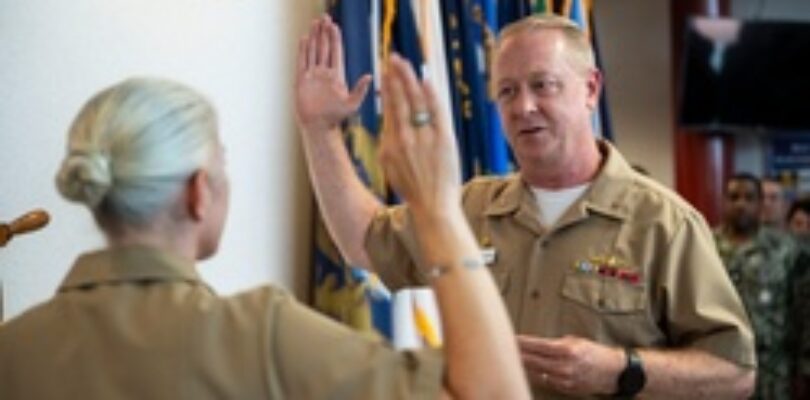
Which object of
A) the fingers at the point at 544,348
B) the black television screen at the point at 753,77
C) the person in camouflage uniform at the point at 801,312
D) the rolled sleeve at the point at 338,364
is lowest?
the person in camouflage uniform at the point at 801,312

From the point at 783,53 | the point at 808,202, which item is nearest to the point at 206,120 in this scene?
the point at 808,202

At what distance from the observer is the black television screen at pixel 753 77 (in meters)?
5.43

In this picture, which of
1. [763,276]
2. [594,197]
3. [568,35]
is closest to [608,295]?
[594,197]

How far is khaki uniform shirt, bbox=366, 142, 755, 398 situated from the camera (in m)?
1.59

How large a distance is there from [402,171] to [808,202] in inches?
164

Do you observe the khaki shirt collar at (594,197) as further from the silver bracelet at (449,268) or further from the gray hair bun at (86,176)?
the gray hair bun at (86,176)

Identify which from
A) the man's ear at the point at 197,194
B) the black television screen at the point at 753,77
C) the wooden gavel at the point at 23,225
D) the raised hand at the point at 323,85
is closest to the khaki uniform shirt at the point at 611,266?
the raised hand at the point at 323,85

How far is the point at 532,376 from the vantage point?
154 cm

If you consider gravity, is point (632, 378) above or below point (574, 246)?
below

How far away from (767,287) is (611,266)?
2.65m

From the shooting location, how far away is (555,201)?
5.66ft

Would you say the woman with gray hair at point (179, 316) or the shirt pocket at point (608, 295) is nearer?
the woman with gray hair at point (179, 316)

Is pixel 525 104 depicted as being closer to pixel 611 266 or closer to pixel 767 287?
pixel 611 266

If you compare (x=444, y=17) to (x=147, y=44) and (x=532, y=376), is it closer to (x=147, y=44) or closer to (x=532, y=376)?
(x=147, y=44)
